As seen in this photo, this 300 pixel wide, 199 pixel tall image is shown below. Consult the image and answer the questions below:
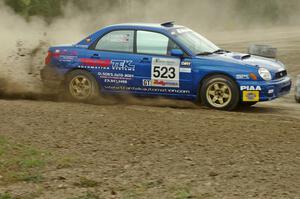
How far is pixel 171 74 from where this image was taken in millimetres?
10414

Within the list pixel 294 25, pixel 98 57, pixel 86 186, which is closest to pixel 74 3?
pixel 294 25

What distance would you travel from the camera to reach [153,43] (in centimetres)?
1070

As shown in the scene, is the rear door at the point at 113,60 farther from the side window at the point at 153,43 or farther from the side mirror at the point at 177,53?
the side mirror at the point at 177,53

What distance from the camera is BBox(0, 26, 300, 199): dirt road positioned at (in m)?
5.80

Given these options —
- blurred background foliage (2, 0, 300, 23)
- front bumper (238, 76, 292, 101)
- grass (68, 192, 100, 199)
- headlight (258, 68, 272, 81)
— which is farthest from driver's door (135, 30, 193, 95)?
blurred background foliage (2, 0, 300, 23)

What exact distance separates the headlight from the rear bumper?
354cm

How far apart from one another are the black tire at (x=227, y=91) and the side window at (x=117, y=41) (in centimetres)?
146

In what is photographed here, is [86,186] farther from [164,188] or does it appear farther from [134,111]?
[134,111]

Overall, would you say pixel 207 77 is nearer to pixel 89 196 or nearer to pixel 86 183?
pixel 86 183

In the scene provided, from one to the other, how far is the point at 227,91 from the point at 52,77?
10.7 ft

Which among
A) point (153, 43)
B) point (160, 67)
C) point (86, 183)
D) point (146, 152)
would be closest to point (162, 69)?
point (160, 67)

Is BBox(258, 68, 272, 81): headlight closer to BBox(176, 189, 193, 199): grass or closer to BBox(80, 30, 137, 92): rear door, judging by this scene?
BBox(80, 30, 137, 92): rear door

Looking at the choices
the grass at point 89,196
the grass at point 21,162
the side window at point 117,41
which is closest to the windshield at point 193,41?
the side window at point 117,41

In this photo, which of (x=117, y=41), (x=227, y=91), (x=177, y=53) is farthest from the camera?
(x=117, y=41)
